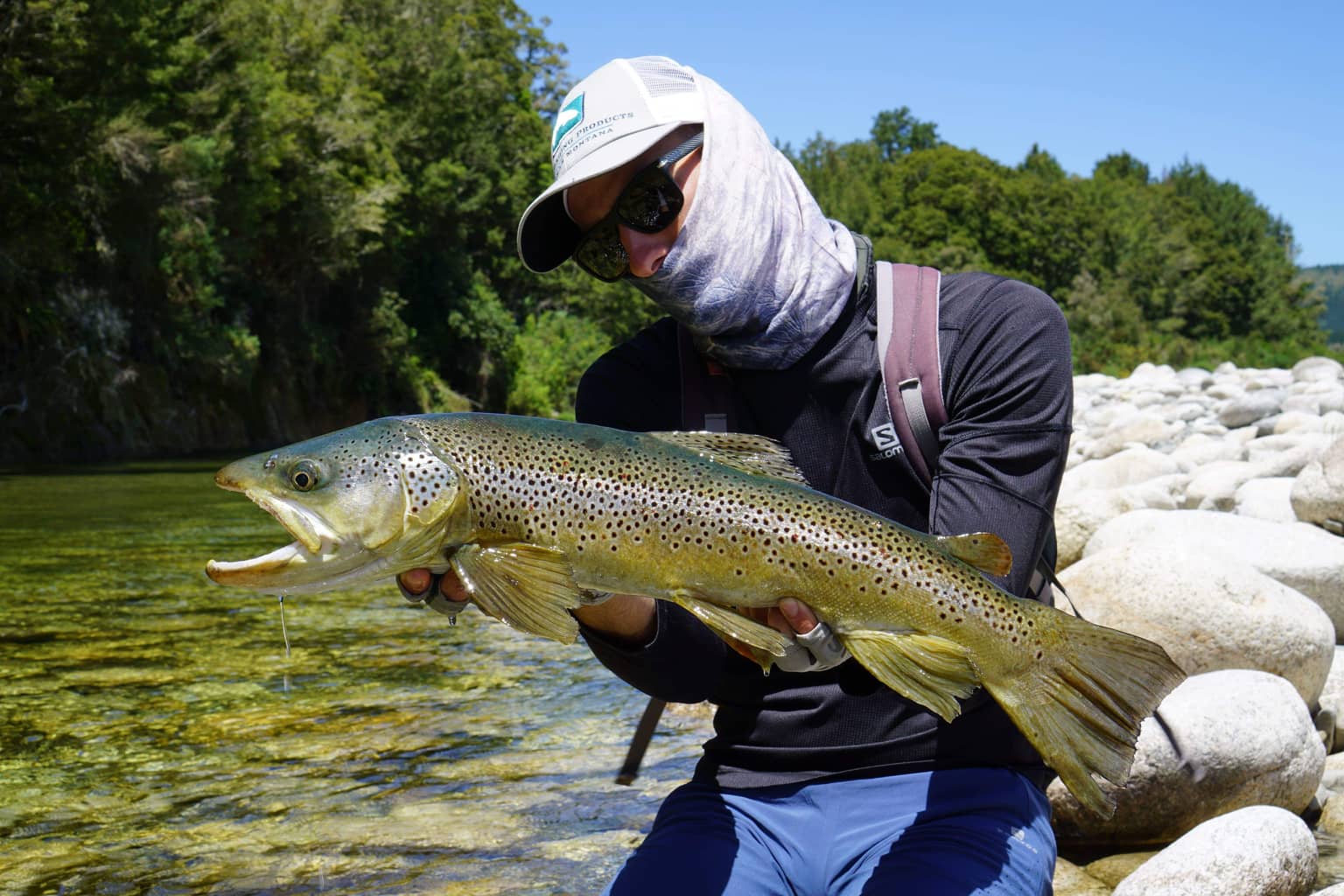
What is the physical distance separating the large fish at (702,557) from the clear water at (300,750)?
2324 millimetres

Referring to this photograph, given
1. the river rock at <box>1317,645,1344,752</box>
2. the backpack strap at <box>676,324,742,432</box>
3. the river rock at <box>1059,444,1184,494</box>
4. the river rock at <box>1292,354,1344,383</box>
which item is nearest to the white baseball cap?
the backpack strap at <box>676,324,742,432</box>

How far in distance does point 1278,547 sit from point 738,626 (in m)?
5.24

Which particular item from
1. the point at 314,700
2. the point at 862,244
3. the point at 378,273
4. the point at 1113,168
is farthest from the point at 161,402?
the point at 1113,168

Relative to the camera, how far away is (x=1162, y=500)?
1048 centimetres

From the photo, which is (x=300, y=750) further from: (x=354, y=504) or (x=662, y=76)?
(x=662, y=76)

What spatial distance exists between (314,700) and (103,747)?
1219 mm

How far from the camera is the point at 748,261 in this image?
317cm

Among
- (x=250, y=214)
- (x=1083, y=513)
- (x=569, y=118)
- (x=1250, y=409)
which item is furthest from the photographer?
(x=250, y=214)

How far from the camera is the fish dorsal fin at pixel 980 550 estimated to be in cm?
269

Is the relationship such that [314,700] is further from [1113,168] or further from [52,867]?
[1113,168]

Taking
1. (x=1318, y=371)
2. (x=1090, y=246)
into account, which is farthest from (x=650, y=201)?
(x=1090, y=246)

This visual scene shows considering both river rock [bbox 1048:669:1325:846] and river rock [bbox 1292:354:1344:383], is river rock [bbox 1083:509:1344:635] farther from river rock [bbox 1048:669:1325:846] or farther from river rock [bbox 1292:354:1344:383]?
river rock [bbox 1292:354:1344:383]

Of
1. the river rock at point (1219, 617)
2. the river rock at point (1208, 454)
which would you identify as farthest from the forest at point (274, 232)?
the river rock at point (1219, 617)

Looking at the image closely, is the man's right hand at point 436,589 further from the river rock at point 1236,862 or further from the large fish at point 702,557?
the river rock at point 1236,862
